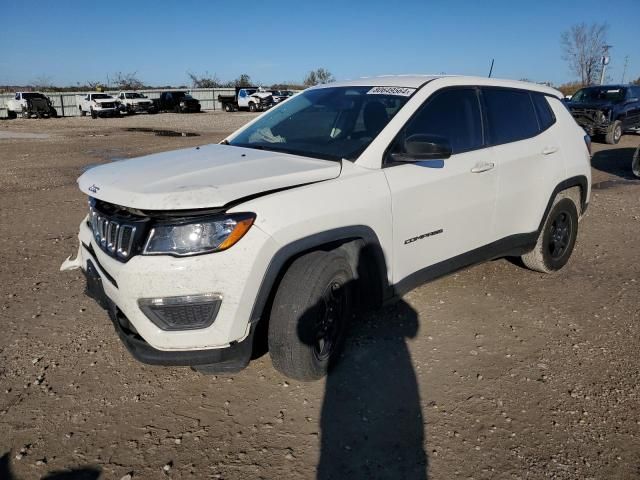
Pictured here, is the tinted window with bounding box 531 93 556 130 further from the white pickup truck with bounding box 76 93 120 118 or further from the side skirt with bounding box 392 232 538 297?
the white pickup truck with bounding box 76 93 120 118

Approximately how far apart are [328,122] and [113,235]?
5.71 ft

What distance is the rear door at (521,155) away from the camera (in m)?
3.88

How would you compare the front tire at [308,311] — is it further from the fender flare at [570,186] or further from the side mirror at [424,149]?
the fender flare at [570,186]

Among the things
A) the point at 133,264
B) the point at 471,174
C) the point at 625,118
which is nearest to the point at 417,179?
the point at 471,174

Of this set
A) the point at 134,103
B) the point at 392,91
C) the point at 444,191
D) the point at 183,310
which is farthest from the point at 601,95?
the point at 134,103

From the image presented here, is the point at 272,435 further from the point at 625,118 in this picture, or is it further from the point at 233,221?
the point at 625,118

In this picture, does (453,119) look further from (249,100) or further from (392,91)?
(249,100)

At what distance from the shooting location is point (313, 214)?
2684 millimetres

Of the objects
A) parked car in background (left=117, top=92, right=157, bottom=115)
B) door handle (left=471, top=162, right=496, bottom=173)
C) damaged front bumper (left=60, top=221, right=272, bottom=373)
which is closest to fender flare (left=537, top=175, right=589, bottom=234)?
door handle (left=471, top=162, right=496, bottom=173)

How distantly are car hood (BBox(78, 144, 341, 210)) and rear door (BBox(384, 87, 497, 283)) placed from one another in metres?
0.55

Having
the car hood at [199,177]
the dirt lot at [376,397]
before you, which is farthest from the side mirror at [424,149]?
the dirt lot at [376,397]

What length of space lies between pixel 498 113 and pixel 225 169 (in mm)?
2306

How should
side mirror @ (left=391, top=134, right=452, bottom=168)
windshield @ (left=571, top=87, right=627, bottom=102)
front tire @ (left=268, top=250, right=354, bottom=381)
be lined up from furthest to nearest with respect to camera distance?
windshield @ (left=571, top=87, right=627, bottom=102), side mirror @ (left=391, top=134, right=452, bottom=168), front tire @ (left=268, top=250, right=354, bottom=381)

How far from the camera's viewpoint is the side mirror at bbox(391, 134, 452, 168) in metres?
2.97
